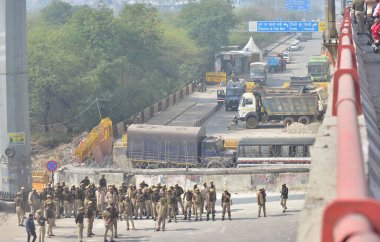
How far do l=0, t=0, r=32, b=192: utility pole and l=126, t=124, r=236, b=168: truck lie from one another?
9.19m

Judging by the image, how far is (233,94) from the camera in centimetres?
5681

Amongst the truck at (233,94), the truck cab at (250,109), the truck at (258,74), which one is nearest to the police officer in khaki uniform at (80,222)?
the truck cab at (250,109)

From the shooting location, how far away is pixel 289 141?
32.6 metres

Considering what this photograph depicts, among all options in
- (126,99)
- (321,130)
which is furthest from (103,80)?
(321,130)

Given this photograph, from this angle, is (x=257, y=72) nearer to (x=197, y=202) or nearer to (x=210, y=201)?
(x=197, y=202)

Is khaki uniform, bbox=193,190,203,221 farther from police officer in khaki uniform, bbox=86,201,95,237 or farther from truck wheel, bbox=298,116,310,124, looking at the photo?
truck wheel, bbox=298,116,310,124

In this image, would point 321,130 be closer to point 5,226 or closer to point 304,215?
point 304,215

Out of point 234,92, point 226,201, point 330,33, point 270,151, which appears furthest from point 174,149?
point 234,92

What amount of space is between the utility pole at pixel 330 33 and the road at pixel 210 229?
15.3ft

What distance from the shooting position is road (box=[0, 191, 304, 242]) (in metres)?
22.4

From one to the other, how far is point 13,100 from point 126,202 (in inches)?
202

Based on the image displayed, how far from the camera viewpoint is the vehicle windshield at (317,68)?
6725cm

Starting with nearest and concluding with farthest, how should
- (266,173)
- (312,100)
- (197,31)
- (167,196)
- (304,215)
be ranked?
(304,215) → (167,196) → (266,173) → (312,100) → (197,31)

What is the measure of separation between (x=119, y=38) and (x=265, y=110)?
553 inches
